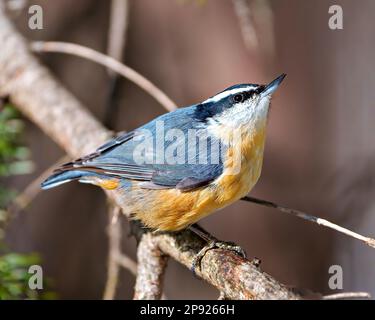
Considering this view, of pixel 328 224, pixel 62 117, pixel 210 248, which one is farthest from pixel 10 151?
pixel 328 224

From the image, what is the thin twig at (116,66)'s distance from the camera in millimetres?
2217

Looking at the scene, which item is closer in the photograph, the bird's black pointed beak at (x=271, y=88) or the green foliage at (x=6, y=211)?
the green foliage at (x=6, y=211)

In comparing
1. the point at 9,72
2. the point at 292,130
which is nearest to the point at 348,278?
the point at 292,130

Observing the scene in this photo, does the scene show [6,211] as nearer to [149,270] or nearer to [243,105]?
[149,270]

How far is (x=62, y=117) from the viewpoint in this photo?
2406 mm

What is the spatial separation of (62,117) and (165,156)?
54 centimetres

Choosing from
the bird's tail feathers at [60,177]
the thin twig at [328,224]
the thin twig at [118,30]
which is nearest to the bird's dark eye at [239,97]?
the thin twig at [328,224]

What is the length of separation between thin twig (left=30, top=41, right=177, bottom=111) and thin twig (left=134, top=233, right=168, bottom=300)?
1.67 feet

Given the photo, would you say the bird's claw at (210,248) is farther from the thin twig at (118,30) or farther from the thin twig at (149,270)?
the thin twig at (118,30)

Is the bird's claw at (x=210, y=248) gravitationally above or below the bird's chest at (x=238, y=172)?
below

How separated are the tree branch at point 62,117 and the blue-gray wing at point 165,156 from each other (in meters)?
0.13

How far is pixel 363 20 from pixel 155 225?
72.6 inches

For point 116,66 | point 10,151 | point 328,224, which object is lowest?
point 328,224

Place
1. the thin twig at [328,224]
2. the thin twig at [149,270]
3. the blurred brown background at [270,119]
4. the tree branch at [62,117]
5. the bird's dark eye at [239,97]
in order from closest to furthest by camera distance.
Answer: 1. the thin twig at [328,224]
2. the tree branch at [62,117]
3. the thin twig at [149,270]
4. the bird's dark eye at [239,97]
5. the blurred brown background at [270,119]
